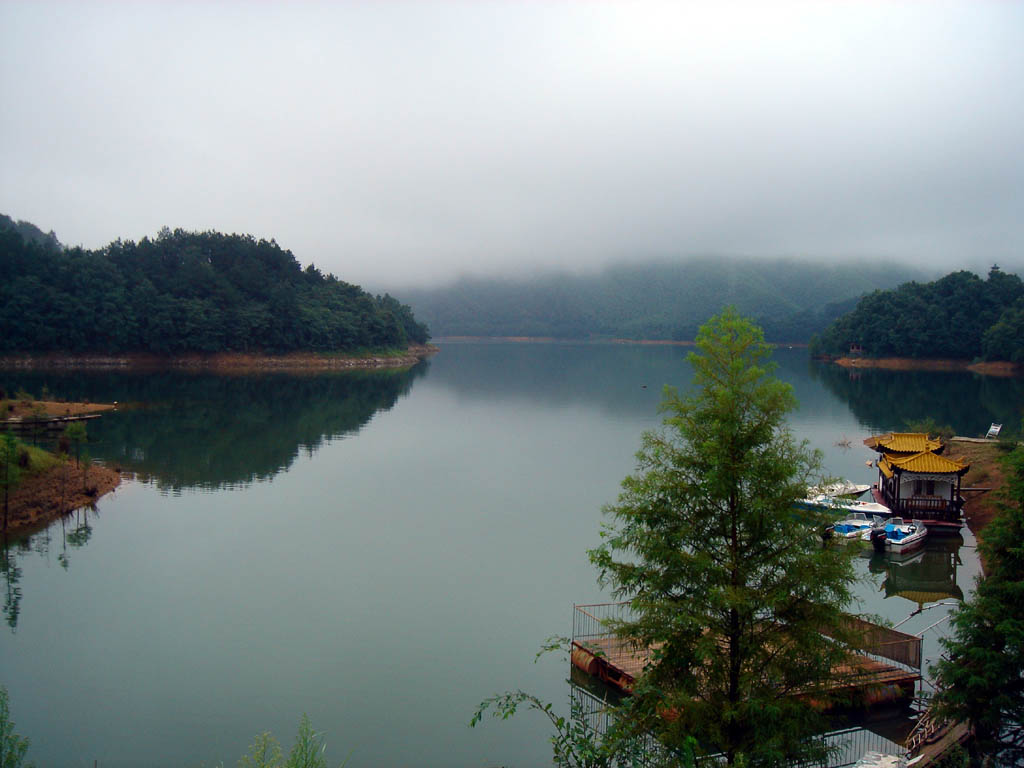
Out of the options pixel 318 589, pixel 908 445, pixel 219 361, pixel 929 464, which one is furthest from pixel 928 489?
pixel 219 361

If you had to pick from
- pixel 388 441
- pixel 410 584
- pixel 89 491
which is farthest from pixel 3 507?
pixel 388 441

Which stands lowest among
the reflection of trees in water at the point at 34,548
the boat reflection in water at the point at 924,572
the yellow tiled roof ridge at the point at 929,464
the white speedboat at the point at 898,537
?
the boat reflection in water at the point at 924,572

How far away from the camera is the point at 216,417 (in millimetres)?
44188

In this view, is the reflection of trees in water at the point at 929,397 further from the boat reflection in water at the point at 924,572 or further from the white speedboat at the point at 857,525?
the boat reflection in water at the point at 924,572

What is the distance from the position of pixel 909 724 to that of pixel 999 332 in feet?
257

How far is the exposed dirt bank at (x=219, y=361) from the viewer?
7219 cm

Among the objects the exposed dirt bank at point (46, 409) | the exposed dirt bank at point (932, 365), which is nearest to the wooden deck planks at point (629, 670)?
the exposed dirt bank at point (46, 409)

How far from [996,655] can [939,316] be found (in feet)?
300

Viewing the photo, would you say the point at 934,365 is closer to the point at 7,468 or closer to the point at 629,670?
the point at 629,670

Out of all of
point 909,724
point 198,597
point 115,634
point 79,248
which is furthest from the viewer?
point 79,248

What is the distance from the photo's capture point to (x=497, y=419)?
47.8 metres

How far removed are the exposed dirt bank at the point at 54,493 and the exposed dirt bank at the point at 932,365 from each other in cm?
8056

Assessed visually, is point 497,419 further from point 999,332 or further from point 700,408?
point 999,332

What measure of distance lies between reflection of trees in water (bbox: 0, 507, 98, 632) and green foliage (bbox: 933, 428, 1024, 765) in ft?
51.9
